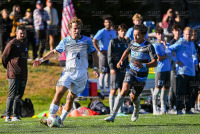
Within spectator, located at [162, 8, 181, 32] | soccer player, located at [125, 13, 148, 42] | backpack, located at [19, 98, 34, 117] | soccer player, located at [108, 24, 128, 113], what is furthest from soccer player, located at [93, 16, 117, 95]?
spectator, located at [162, 8, 181, 32]

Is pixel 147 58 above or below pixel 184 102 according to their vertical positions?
above

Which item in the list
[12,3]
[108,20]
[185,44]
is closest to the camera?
[185,44]

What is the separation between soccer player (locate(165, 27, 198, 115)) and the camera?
1353 cm

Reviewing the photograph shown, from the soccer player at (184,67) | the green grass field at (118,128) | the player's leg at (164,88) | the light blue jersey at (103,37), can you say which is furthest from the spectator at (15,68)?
the player's leg at (164,88)

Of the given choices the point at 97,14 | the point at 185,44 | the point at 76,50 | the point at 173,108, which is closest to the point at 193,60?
the point at 185,44

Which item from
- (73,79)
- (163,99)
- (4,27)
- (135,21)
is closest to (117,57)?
(135,21)

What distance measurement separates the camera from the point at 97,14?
26.4 m

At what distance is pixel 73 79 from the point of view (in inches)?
388

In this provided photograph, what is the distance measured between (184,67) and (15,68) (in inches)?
184

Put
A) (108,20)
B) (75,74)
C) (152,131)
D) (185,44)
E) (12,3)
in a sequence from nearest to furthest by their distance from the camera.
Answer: (152,131)
(75,74)
(185,44)
(108,20)
(12,3)

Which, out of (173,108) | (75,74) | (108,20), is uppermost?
(108,20)

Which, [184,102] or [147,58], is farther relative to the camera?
[184,102]

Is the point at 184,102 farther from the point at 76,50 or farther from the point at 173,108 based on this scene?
the point at 76,50

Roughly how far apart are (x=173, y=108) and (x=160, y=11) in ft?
58.4
